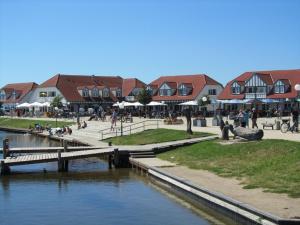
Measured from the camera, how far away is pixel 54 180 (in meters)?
29.9

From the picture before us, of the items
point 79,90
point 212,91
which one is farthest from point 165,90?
point 79,90

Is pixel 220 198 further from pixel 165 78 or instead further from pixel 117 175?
pixel 165 78

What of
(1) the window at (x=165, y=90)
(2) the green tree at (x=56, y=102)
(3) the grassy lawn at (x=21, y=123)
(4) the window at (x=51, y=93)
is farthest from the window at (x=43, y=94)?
(1) the window at (x=165, y=90)

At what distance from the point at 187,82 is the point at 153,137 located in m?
60.1

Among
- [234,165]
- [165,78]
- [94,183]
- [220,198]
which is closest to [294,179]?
[220,198]

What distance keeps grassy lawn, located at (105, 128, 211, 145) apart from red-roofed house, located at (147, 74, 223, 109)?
51493 mm

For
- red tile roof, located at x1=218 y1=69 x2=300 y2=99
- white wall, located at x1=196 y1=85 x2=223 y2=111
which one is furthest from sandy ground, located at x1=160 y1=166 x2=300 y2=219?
white wall, located at x1=196 y1=85 x2=223 y2=111

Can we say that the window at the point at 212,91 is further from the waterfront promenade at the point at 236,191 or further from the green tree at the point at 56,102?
the waterfront promenade at the point at 236,191

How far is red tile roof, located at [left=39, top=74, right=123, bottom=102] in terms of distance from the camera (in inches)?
4252

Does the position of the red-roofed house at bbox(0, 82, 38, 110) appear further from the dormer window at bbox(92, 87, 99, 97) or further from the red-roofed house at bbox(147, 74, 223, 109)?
the red-roofed house at bbox(147, 74, 223, 109)

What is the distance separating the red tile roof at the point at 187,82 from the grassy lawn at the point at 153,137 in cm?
5142

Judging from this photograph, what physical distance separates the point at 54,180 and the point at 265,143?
11.2m

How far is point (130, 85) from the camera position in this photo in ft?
376

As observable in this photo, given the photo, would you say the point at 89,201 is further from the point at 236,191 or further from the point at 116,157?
the point at 116,157
